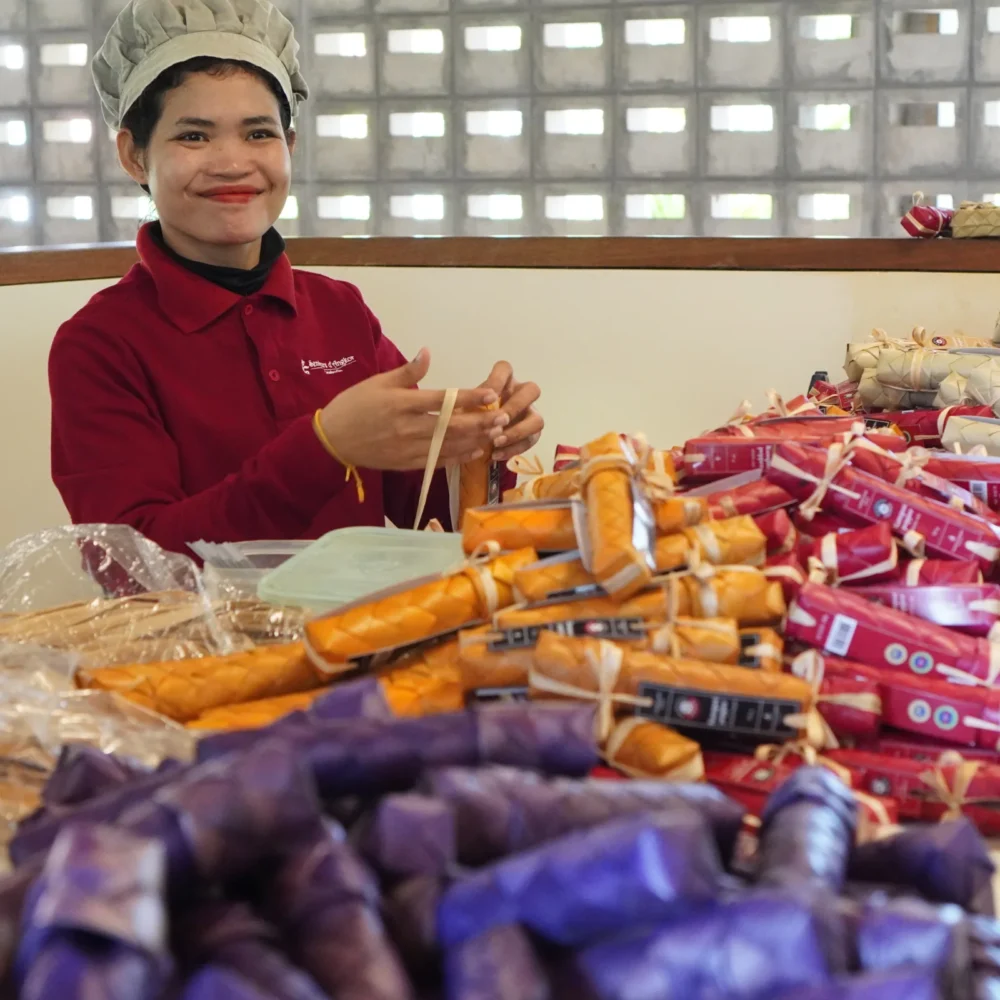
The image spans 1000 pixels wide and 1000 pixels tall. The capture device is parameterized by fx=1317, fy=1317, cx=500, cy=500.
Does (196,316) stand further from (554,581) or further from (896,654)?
(896,654)

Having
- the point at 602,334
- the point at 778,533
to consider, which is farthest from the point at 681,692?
the point at 602,334

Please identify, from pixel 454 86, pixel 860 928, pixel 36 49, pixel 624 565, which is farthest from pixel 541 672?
pixel 36 49

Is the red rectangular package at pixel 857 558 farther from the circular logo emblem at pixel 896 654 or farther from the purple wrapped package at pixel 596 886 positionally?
the purple wrapped package at pixel 596 886

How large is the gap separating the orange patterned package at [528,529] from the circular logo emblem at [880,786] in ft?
0.89

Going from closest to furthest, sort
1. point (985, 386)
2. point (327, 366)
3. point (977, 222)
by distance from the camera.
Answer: point (985, 386) < point (327, 366) < point (977, 222)

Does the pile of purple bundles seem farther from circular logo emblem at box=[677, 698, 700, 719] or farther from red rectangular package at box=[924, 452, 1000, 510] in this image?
red rectangular package at box=[924, 452, 1000, 510]

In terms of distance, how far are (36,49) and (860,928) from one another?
432cm

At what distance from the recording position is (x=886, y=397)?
1852 millimetres

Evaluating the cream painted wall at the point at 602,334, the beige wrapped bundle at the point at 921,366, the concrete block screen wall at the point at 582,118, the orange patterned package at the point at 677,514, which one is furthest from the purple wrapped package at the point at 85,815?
the concrete block screen wall at the point at 582,118

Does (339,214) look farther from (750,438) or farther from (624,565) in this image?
(624,565)

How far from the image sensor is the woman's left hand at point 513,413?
142 cm

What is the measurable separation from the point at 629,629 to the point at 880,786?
181mm

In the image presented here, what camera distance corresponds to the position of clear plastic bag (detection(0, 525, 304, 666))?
40.7 inches

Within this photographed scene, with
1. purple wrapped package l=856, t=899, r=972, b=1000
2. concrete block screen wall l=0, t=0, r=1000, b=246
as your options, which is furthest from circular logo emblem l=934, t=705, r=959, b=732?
concrete block screen wall l=0, t=0, r=1000, b=246
